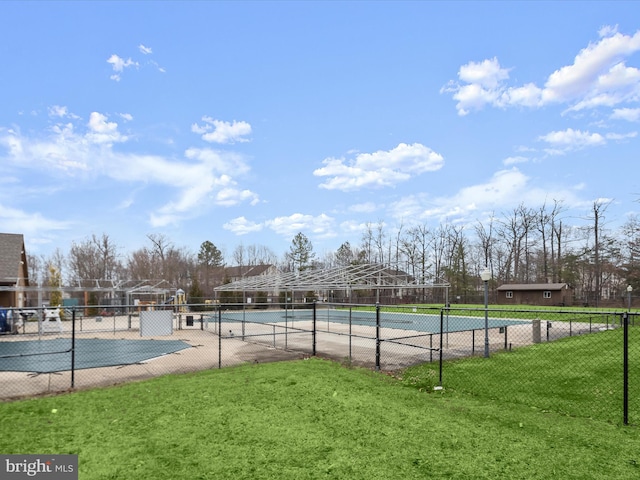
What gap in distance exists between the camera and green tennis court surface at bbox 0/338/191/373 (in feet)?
38.8

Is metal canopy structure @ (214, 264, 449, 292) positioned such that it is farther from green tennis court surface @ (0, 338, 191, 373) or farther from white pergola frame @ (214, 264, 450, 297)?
green tennis court surface @ (0, 338, 191, 373)

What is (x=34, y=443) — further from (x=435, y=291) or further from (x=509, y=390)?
(x=435, y=291)

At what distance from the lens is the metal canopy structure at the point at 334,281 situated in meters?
24.8

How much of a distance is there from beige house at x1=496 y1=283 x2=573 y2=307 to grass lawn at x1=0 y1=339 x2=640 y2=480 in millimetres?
48912

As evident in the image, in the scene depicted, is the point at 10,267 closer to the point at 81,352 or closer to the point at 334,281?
the point at 81,352

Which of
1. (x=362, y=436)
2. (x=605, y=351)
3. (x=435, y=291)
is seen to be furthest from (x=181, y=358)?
(x=435, y=291)

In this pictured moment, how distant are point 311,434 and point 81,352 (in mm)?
12775

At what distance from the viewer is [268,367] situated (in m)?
9.76

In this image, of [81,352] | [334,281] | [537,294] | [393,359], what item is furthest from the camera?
[537,294]

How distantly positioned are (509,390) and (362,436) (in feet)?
14.1

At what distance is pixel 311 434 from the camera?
5.28 meters

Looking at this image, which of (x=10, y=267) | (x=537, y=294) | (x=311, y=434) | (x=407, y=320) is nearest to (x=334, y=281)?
(x=407, y=320)

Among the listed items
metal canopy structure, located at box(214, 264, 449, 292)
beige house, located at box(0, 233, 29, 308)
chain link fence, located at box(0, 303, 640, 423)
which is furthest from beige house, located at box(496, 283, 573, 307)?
beige house, located at box(0, 233, 29, 308)

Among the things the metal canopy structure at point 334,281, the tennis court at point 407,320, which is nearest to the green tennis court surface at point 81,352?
the tennis court at point 407,320
